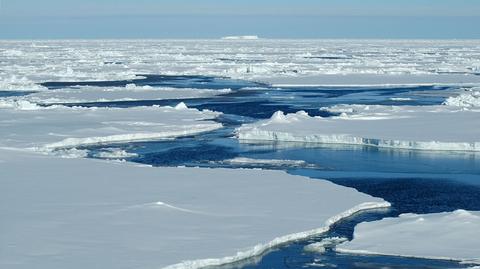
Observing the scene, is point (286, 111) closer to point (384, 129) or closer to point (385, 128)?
point (385, 128)

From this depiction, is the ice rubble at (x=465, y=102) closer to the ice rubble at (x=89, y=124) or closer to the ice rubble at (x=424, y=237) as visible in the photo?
the ice rubble at (x=89, y=124)

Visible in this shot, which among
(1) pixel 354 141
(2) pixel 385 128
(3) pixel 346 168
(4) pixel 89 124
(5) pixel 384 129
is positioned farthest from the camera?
(4) pixel 89 124

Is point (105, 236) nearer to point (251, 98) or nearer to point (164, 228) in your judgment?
point (164, 228)

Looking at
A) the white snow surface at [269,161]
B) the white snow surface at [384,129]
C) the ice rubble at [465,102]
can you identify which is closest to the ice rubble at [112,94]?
the white snow surface at [384,129]

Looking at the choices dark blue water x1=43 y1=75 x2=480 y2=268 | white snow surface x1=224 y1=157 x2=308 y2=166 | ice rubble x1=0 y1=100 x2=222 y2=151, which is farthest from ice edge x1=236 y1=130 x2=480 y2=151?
white snow surface x1=224 y1=157 x2=308 y2=166

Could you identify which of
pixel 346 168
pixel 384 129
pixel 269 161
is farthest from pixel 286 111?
pixel 346 168
